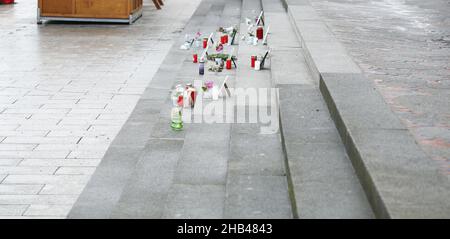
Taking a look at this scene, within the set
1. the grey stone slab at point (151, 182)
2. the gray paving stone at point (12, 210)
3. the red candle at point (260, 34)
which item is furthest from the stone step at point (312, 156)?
the red candle at point (260, 34)

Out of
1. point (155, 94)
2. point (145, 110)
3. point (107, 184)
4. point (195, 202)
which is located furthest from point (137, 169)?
point (155, 94)

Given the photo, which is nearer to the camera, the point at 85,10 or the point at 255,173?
the point at 255,173

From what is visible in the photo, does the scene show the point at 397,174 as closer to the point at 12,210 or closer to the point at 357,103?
the point at 357,103

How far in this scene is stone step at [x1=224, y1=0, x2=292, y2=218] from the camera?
5.02 metres

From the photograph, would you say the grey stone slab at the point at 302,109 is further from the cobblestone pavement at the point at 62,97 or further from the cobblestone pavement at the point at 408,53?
the cobblestone pavement at the point at 62,97

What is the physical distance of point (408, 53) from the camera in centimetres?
948

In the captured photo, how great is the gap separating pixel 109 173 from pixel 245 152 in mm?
1249

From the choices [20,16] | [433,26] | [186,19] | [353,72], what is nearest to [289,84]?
[353,72]

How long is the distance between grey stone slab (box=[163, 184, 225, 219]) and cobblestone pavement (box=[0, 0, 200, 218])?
34.0 inches

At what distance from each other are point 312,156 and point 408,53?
178 inches

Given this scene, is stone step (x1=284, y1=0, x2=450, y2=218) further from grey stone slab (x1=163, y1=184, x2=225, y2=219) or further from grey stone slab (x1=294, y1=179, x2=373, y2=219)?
grey stone slab (x1=163, y1=184, x2=225, y2=219)

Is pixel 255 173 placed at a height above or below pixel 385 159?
below

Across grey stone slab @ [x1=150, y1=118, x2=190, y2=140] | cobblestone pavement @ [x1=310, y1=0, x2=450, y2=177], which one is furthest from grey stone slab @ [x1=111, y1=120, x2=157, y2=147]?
cobblestone pavement @ [x1=310, y1=0, x2=450, y2=177]

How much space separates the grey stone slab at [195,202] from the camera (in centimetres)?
502
